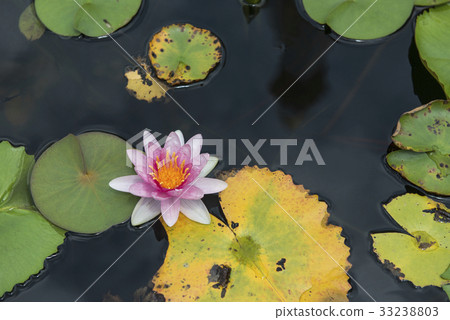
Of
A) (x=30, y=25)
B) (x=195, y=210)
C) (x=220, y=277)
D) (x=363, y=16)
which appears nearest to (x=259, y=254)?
(x=220, y=277)

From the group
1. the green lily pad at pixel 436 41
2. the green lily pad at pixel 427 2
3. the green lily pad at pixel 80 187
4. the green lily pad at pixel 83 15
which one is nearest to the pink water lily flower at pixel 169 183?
the green lily pad at pixel 80 187

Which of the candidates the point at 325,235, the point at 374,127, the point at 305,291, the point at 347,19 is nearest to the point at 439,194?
the point at 374,127

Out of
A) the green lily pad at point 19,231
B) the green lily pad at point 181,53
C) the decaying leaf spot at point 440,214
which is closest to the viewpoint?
the green lily pad at point 19,231

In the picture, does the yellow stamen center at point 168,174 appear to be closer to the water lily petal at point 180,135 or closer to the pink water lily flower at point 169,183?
the pink water lily flower at point 169,183

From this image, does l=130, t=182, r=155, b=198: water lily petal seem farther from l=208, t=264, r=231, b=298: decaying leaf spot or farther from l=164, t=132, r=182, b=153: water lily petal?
l=208, t=264, r=231, b=298: decaying leaf spot

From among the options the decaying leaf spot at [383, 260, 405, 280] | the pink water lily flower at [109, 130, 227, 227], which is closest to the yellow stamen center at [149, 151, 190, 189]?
the pink water lily flower at [109, 130, 227, 227]

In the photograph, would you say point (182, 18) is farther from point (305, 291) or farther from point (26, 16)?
point (305, 291)
